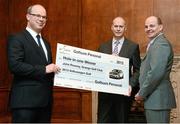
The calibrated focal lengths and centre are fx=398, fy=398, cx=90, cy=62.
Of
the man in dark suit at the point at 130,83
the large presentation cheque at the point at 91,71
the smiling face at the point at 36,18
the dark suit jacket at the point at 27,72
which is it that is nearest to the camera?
the dark suit jacket at the point at 27,72

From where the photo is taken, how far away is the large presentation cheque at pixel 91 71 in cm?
407

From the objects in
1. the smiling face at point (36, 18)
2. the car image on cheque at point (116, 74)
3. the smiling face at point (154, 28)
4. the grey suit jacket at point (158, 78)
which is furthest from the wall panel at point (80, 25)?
the smiling face at point (36, 18)

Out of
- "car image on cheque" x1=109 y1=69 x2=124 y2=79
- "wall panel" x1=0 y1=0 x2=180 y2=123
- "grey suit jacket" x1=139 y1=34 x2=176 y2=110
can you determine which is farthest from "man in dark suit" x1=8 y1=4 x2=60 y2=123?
"wall panel" x1=0 y1=0 x2=180 y2=123

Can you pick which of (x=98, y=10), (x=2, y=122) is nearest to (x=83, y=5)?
(x=98, y=10)

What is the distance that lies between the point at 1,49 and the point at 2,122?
129cm

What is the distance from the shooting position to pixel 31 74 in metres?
3.73

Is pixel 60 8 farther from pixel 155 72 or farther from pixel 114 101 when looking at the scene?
pixel 155 72

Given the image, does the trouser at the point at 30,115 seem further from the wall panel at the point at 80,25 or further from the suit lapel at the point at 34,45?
the wall panel at the point at 80,25

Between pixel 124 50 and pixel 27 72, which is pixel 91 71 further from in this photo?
pixel 27 72

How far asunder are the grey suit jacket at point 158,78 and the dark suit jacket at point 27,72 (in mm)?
1012

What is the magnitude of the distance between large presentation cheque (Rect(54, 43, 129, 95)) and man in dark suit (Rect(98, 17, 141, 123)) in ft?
0.62

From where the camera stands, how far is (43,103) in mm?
3822

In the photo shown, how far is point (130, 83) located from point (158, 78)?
0.68 meters

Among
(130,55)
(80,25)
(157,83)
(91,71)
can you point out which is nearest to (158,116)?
(157,83)
